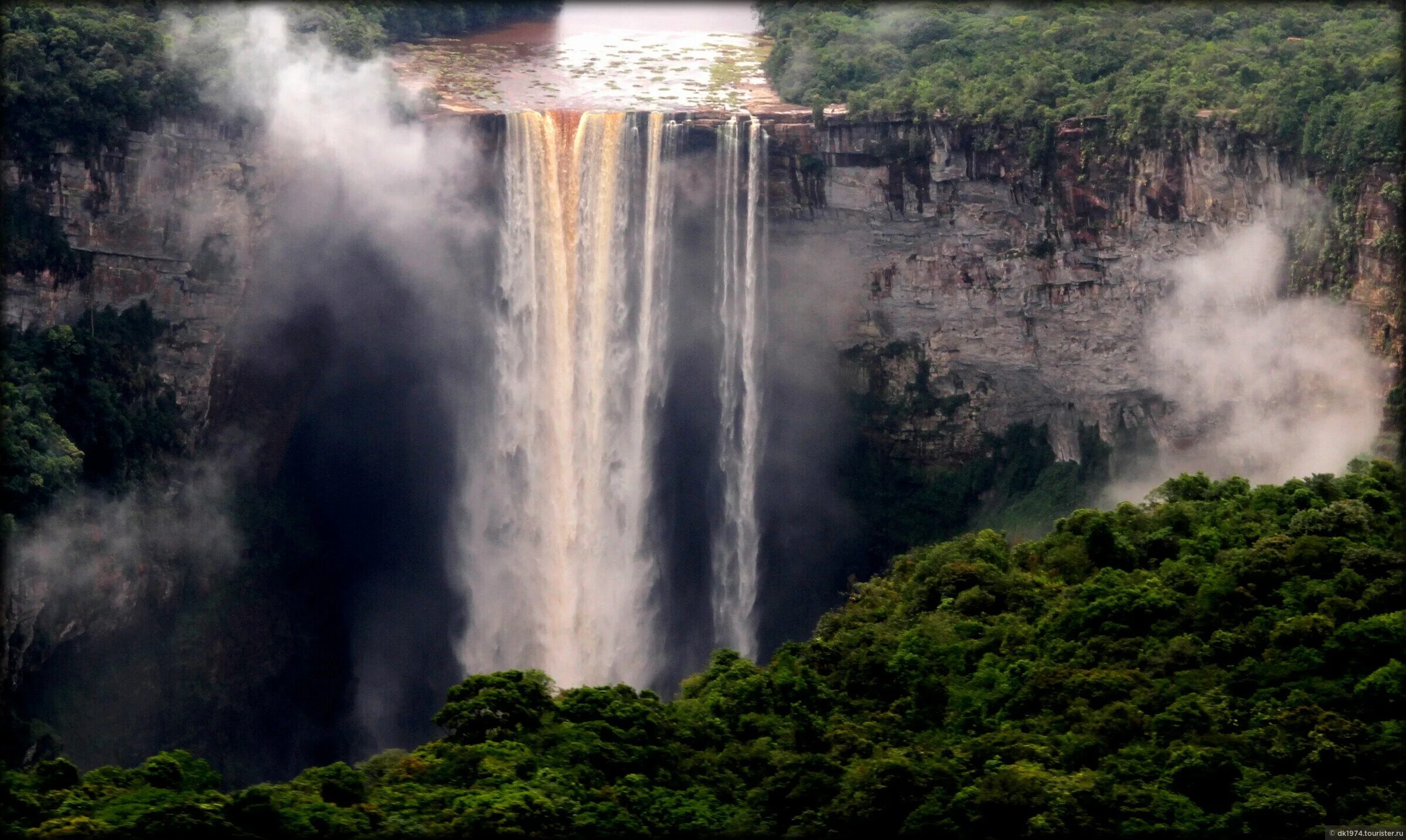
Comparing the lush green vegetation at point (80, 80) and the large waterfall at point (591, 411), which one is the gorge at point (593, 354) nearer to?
the large waterfall at point (591, 411)

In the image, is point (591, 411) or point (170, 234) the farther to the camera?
→ point (591, 411)

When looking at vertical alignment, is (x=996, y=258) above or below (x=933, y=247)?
below

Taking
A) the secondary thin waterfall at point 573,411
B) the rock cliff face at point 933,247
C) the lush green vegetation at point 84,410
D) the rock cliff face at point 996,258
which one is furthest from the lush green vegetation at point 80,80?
the rock cliff face at point 996,258

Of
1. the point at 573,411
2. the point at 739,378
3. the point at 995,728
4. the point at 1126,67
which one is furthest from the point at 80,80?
the point at 995,728

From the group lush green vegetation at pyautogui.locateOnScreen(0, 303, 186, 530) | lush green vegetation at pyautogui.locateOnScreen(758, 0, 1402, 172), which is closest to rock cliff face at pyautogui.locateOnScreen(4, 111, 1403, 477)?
lush green vegetation at pyautogui.locateOnScreen(0, 303, 186, 530)

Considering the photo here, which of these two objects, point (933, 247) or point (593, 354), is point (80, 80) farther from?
point (933, 247)

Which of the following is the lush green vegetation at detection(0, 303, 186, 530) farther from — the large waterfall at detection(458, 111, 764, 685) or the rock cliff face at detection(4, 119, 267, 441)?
the large waterfall at detection(458, 111, 764, 685)

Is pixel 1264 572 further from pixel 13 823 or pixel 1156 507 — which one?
pixel 13 823

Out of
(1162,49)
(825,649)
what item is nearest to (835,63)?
(1162,49)

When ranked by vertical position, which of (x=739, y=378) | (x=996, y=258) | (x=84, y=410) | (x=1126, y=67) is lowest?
(x=739, y=378)
